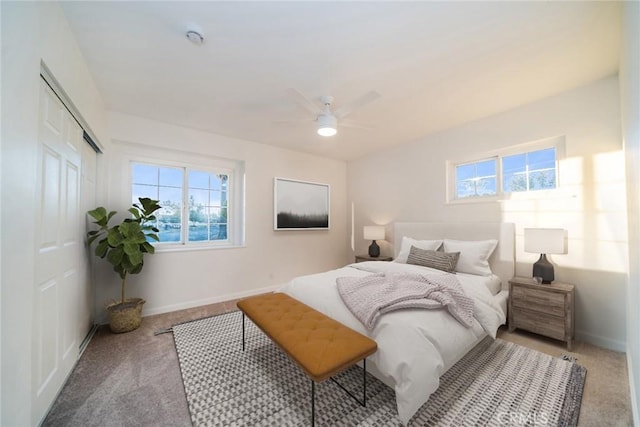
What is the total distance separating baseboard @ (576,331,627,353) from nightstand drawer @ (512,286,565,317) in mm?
479

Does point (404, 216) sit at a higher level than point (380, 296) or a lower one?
higher

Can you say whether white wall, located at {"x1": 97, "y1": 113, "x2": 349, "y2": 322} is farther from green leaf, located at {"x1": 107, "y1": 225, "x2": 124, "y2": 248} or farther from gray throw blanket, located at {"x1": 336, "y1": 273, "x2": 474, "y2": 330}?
gray throw blanket, located at {"x1": 336, "y1": 273, "x2": 474, "y2": 330}

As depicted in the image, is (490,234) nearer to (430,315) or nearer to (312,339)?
(430,315)

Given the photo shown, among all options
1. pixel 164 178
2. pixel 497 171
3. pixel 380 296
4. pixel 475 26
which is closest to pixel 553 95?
pixel 497 171

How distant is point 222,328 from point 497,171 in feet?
12.9

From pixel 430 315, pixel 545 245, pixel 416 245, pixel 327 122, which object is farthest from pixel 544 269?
pixel 327 122

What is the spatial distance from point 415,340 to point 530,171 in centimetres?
274

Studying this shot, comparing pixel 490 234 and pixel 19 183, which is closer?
pixel 19 183

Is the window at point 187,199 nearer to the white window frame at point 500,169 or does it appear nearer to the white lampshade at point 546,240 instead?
the white window frame at point 500,169

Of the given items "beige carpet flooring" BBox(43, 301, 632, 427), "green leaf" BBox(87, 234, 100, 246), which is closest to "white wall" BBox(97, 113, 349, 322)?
"green leaf" BBox(87, 234, 100, 246)

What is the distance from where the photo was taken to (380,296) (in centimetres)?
182

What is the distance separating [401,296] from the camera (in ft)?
5.73

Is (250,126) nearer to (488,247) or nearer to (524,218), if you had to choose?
(488,247)

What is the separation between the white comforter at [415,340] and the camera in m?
1.37
